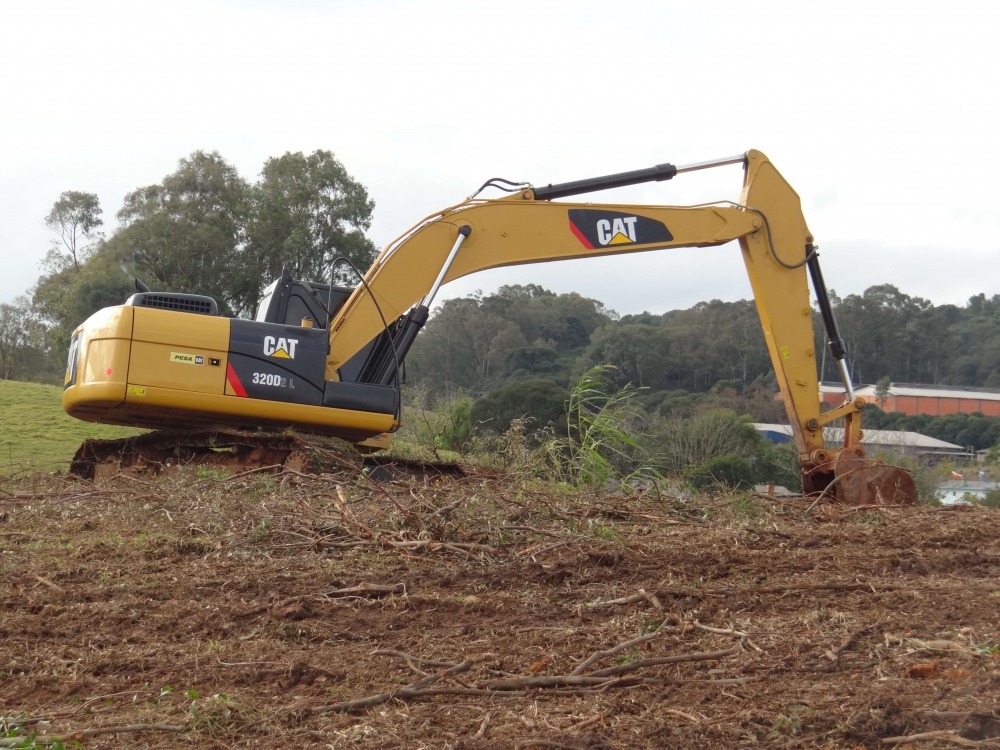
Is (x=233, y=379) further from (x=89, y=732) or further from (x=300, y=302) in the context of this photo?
(x=89, y=732)

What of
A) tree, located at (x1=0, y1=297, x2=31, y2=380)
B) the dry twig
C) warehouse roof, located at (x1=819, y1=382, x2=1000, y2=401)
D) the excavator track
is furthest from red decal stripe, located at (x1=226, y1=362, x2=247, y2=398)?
tree, located at (x1=0, y1=297, x2=31, y2=380)

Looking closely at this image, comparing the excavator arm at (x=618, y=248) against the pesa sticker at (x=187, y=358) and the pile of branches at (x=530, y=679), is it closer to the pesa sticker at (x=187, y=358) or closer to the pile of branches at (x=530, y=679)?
the pesa sticker at (x=187, y=358)

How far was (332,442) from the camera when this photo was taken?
9109 millimetres

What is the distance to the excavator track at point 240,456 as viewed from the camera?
8766 millimetres

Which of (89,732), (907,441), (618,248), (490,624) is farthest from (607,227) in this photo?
(907,441)

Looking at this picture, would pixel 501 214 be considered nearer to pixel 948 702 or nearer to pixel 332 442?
pixel 332 442

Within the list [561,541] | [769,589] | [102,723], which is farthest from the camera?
[561,541]

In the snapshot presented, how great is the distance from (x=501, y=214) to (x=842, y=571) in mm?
5604

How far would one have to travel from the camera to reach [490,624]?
14.0 ft

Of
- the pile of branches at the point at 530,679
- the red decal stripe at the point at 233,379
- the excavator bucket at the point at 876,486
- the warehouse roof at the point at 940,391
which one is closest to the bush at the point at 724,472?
the excavator bucket at the point at 876,486

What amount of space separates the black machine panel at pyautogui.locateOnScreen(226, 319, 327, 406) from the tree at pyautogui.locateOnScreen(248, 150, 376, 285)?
25.6 meters

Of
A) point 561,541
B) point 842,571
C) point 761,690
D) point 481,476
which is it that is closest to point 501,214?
point 481,476

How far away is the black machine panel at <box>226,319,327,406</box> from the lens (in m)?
9.02

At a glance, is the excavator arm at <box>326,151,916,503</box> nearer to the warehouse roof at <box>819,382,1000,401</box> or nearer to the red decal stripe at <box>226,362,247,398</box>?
the red decal stripe at <box>226,362,247,398</box>
